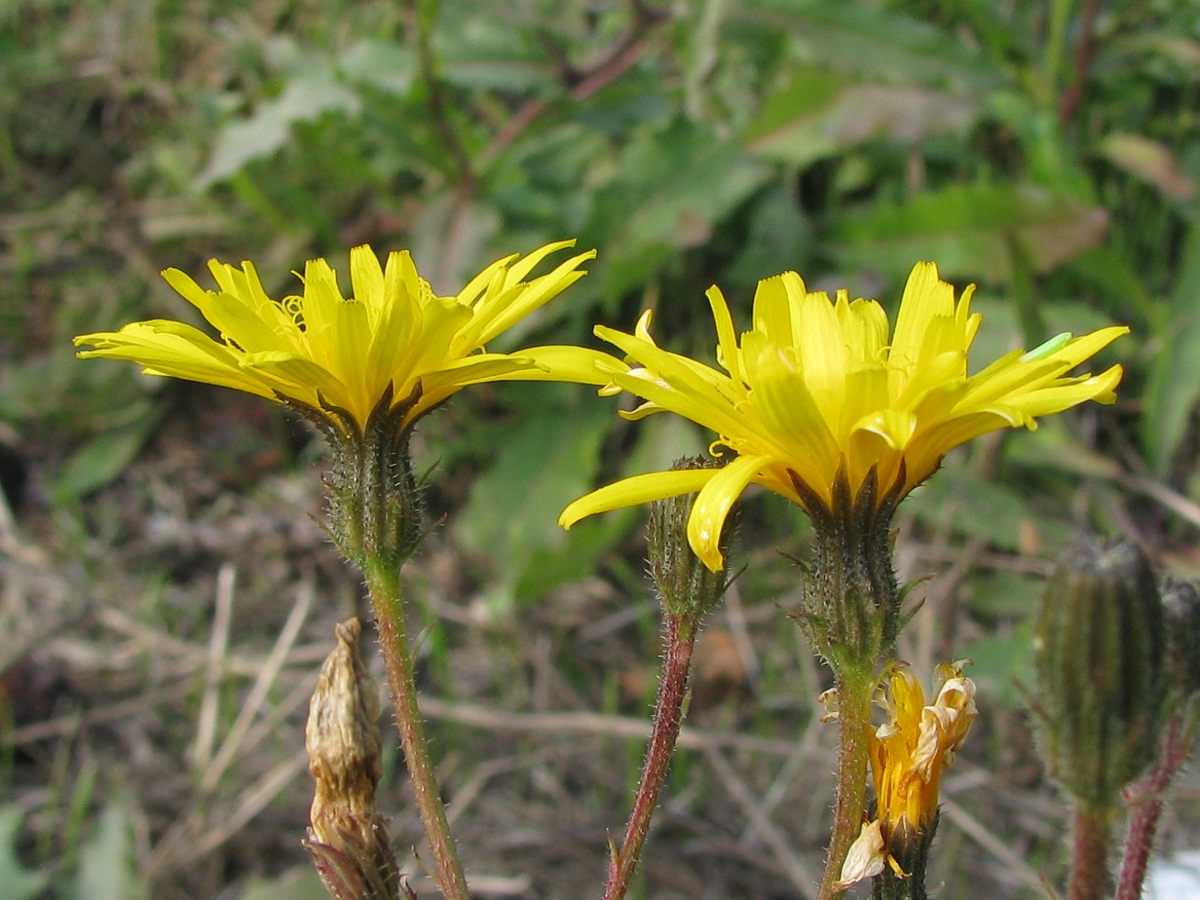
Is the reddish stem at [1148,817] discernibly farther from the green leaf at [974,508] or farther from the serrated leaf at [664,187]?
the serrated leaf at [664,187]

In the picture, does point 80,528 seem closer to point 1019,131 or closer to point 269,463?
point 269,463

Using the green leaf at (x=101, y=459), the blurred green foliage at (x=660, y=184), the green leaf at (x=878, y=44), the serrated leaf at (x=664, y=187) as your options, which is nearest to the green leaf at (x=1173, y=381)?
the blurred green foliage at (x=660, y=184)

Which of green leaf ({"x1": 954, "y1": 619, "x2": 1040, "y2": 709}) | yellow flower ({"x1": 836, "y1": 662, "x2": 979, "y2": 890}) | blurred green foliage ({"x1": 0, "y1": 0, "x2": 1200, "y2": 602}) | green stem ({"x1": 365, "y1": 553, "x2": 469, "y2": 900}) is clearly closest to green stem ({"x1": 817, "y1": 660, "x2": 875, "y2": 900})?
yellow flower ({"x1": 836, "y1": 662, "x2": 979, "y2": 890})

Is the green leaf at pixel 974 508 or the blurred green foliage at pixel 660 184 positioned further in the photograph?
the blurred green foliage at pixel 660 184

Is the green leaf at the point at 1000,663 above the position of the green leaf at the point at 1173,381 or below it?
below

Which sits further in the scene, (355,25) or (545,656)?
(355,25)

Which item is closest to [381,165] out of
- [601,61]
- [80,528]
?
[601,61]

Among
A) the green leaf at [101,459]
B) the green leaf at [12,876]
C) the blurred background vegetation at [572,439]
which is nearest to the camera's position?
the green leaf at [12,876]

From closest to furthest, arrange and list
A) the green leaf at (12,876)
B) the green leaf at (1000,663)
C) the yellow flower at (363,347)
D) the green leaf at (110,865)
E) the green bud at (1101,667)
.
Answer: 1. the green bud at (1101,667)
2. the yellow flower at (363,347)
3. the green leaf at (12,876)
4. the green leaf at (110,865)
5. the green leaf at (1000,663)
